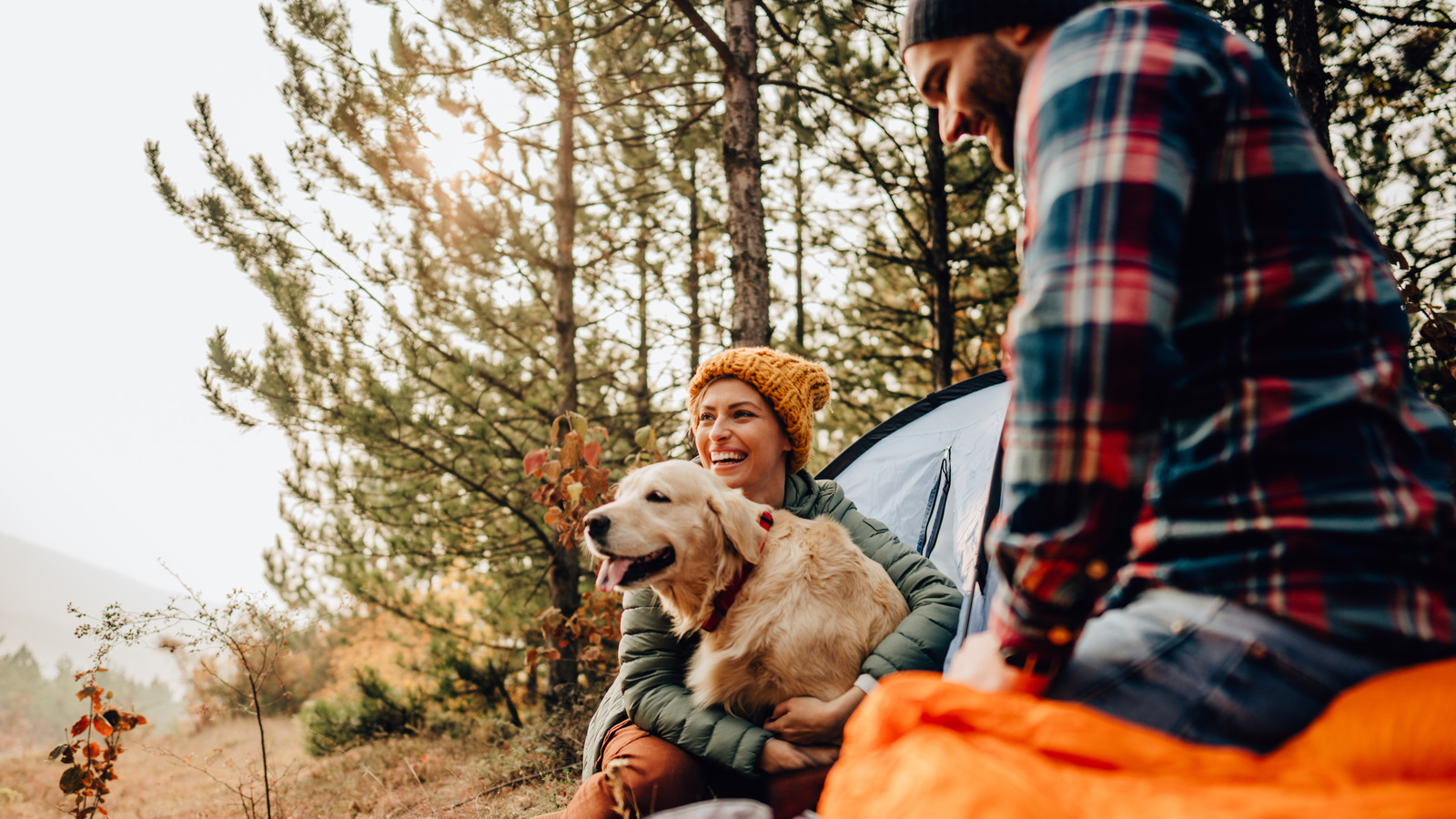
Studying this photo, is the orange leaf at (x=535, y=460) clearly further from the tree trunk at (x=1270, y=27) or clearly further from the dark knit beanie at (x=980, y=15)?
the tree trunk at (x=1270, y=27)

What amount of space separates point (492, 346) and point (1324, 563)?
7.33 metres

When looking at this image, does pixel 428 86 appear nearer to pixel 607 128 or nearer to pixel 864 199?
pixel 607 128

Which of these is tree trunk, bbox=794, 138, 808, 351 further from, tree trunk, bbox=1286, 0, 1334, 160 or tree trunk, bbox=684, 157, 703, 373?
tree trunk, bbox=1286, 0, 1334, 160

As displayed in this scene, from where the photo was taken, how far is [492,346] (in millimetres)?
7336

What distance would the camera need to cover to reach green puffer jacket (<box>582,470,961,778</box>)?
1.83m

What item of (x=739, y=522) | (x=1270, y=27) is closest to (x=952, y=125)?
(x=739, y=522)

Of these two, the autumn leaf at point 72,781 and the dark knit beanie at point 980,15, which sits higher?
the dark knit beanie at point 980,15

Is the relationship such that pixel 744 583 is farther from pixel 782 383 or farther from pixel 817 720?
pixel 782 383

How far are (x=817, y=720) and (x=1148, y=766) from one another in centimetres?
119

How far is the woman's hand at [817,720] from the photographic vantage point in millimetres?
1766

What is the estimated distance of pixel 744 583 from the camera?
2129mm

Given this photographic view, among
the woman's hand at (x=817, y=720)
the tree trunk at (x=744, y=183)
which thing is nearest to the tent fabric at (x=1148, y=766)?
the woman's hand at (x=817, y=720)

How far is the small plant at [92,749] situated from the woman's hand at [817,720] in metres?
3.63

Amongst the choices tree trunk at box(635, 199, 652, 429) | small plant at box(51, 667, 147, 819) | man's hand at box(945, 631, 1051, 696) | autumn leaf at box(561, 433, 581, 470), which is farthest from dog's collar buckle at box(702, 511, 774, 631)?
tree trunk at box(635, 199, 652, 429)
